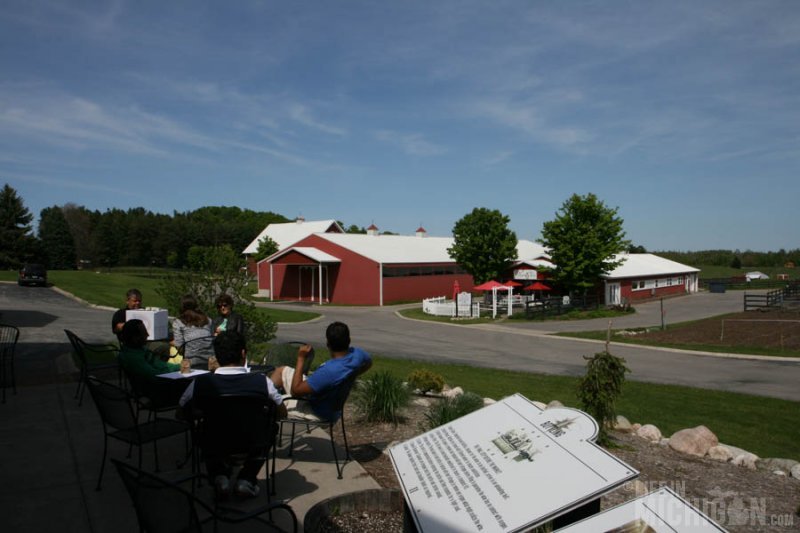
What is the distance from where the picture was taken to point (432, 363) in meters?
15.9

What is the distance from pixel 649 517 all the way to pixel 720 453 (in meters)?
5.20

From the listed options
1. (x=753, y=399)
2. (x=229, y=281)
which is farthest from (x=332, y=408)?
(x=753, y=399)

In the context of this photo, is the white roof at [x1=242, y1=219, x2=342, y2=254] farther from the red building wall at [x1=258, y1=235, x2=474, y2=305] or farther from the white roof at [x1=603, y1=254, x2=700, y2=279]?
the white roof at [x1=603, y1=254, x2=700, y2=279]

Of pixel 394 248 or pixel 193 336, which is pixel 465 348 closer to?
pixel 193 336

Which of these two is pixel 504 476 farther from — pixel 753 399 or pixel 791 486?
pixel 753 399

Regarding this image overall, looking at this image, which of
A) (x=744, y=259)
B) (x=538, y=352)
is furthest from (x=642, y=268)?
(x=744, y=259)

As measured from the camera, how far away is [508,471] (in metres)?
3.00

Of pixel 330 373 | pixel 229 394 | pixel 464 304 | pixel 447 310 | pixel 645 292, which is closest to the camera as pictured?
pixel 229 394

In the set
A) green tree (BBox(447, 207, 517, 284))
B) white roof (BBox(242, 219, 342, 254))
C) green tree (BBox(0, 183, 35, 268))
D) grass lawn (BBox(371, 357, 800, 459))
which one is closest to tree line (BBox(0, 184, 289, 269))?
green tree (BBox(0, 183, 35, 268))

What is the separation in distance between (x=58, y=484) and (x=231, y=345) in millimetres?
1949

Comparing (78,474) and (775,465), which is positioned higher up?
(78,474)

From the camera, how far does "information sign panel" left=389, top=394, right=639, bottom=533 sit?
2.63 m

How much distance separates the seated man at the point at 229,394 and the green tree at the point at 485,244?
32.9 m

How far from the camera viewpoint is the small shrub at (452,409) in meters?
6.30
